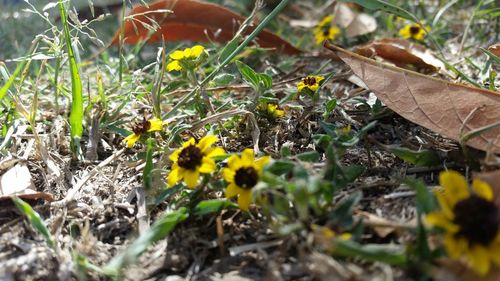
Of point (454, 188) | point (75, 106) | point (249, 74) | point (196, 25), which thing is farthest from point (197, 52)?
point (454, 188)

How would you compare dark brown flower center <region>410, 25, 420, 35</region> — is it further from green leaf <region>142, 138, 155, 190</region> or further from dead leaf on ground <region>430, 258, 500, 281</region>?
dead leaf on ground <region>430, 258, 500, 281</region>

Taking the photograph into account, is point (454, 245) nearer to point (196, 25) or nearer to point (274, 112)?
point (274, 112)

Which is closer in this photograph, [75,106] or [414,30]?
[75,106]

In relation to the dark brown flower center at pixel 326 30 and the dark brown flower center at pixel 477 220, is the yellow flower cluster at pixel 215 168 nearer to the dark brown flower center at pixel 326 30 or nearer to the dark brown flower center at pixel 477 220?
the dark brown flower center at pixel 477 220

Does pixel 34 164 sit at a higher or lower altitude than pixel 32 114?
lower

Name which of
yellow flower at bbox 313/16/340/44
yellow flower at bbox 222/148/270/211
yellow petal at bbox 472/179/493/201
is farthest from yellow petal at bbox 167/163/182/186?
yellow flower at bbox 313/16/340/44

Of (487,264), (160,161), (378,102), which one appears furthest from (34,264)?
(378,102)

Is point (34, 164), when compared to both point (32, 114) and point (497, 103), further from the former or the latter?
point (497, 103)
